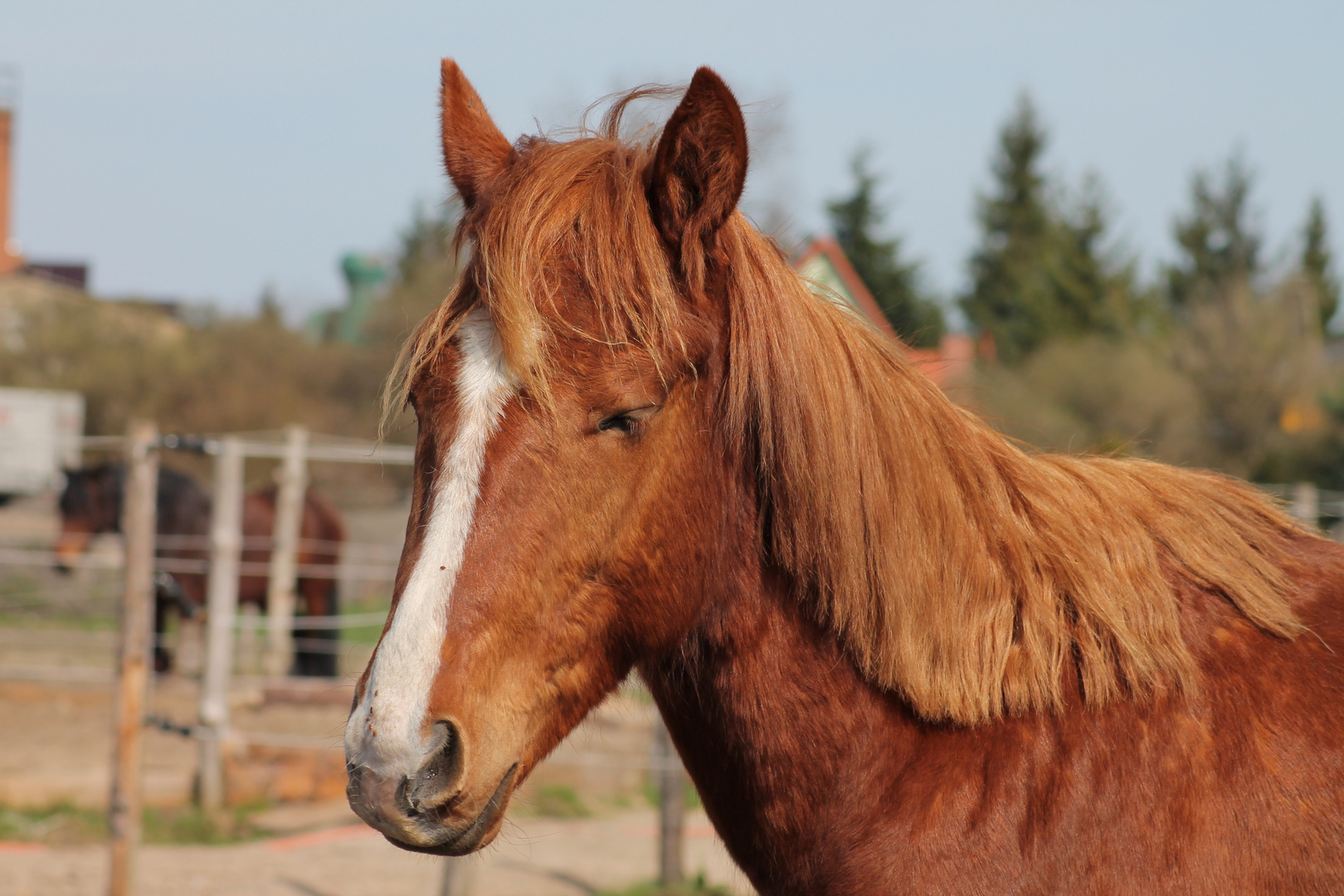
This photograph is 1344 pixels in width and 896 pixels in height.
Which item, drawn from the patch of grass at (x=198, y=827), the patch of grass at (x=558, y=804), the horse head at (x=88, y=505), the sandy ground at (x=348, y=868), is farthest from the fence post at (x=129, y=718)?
the horse head at (x=88, y=505)

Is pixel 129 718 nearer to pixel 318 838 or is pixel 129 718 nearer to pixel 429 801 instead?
pixel 318 838

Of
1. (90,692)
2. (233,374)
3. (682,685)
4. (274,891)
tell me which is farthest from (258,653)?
(233,374)

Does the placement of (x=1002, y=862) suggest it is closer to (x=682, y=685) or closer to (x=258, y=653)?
(x=682, y=685)

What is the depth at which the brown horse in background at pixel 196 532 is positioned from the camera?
35.4 ft

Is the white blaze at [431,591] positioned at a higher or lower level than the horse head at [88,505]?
higher

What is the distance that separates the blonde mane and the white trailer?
16.3 m

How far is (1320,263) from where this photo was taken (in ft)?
145

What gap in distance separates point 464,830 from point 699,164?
3.61 ft

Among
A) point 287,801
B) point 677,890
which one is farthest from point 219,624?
point 677,890

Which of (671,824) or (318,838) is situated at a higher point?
(671,824)

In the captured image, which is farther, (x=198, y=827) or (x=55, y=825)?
(x=198, y=827)

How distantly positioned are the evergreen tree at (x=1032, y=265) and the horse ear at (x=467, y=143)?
36967mm

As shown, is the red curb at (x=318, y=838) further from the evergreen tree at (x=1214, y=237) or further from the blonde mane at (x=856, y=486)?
the evergreen tree at (x=1214, y=237)

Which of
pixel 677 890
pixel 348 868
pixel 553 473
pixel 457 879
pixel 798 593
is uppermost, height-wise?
pixel 553 473
